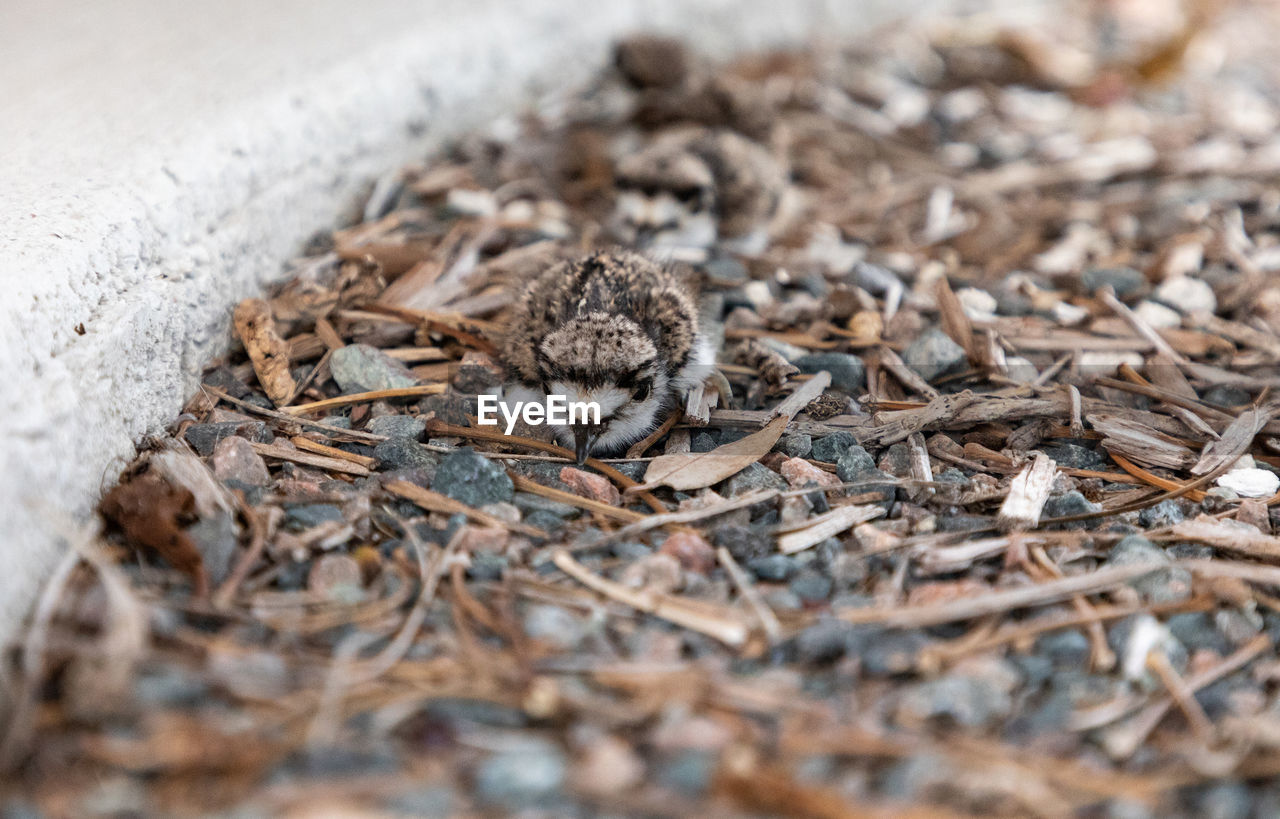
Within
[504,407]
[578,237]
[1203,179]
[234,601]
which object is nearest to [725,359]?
[504,407]

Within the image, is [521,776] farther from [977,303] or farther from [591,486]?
[977,303]

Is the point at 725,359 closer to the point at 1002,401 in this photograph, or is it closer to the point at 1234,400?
the point at 1002,401

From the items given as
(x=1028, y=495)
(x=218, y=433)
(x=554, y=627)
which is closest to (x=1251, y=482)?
(x=1028, y=495)

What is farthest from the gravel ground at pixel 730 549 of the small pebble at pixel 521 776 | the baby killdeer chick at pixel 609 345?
the baby killdeer chick at pixel 609 345

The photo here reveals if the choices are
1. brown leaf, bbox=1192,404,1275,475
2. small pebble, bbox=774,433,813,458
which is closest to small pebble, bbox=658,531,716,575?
small pebble, bbox=774,433,813,458

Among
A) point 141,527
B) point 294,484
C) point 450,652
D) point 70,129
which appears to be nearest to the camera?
point 450,652

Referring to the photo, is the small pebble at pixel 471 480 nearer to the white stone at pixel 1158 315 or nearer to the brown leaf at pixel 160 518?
the brown leaf at pixel 160 518
